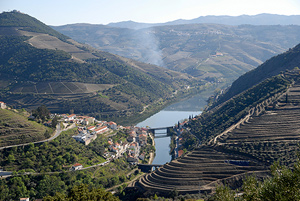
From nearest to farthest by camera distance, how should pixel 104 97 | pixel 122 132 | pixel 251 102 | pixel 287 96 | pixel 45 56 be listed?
pixel 287 96, pixel 251 102, pixel 122 132, pixel 104 97, pixel 45 56

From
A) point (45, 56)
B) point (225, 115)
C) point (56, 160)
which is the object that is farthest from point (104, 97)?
point (56, 160)

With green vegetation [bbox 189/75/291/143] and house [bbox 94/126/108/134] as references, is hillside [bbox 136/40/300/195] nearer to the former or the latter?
green vegetation [bbox 189/75/291/143]

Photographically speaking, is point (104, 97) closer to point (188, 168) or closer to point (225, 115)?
point (225, 115)

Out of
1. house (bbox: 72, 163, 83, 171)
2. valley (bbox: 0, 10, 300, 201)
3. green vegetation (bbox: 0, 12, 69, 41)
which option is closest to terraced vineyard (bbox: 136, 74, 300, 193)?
valley (bbox: 0, 10, 300, 201)

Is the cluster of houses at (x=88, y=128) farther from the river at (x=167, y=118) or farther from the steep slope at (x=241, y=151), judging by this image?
the steep slope at (x=241, y=151)

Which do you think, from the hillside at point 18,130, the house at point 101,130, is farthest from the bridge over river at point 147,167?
the hillside at point 18,130

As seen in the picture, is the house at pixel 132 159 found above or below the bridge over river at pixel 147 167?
above
